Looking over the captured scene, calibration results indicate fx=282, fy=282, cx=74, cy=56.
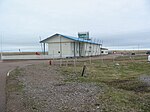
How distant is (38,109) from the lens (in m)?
8.26

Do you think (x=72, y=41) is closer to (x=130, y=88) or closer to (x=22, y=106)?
(x=130, y=88)

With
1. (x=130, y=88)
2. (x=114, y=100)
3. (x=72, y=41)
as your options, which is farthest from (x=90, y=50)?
(x=114, y=100)

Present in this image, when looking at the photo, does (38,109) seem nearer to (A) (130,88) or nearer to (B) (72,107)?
(B) (72,107)

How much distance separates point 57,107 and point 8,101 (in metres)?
1.90

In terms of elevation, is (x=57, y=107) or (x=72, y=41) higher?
Answer: (x=72, y=41)

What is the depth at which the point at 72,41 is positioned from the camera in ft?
174

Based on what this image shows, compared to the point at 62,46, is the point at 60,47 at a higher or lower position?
lower

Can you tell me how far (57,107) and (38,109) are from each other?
26.0 inches

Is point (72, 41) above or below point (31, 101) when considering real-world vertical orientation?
above

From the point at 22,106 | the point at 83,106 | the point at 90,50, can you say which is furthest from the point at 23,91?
the point at 90,50

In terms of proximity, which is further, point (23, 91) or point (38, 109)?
point (23, 91)

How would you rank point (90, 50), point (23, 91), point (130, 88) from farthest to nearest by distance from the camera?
point (90, 50) → point (130, 88) → point (23, 91)

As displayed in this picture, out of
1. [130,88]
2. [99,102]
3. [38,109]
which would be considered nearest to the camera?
[38,109]

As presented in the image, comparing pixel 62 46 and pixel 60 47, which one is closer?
pixel 60 47
